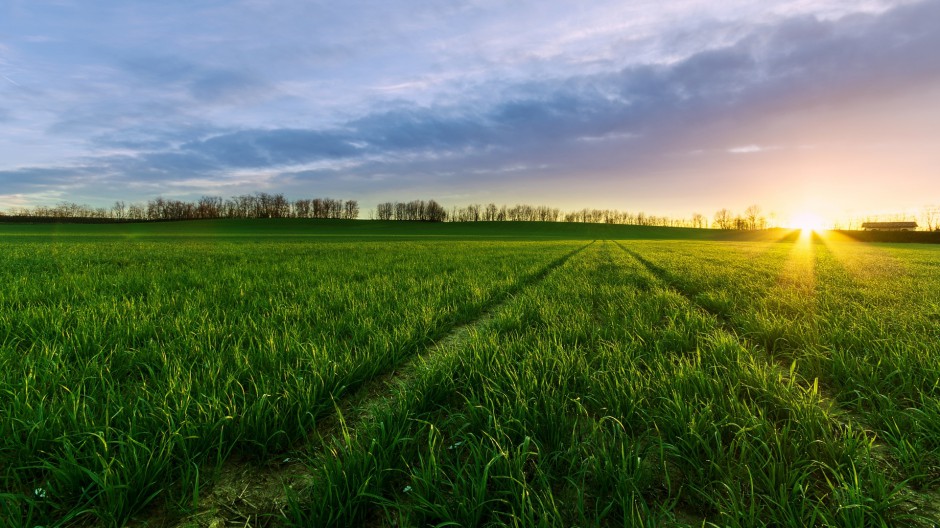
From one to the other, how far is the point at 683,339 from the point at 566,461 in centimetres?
258

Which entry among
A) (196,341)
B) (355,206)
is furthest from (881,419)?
(355,206)

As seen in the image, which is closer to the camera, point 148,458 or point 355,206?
point 148,458

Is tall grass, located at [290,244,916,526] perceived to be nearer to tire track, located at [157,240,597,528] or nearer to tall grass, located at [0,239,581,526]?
tire track, located at [157,240,597,528]

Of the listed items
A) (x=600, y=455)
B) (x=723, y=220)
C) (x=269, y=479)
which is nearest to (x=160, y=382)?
(x=269, y=479)

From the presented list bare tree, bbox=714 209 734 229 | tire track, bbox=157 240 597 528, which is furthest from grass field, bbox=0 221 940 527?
bare tree, bbox=714 209 734 229

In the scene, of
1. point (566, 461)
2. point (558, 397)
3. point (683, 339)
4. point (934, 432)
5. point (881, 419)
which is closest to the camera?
point (566, 461)

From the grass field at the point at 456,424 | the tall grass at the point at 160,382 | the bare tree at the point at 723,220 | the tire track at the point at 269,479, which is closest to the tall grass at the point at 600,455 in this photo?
the grass field at the point at 456,424

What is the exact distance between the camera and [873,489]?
1599mm

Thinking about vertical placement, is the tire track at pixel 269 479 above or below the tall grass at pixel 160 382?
below

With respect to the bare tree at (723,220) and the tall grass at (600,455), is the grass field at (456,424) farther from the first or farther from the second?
the bare tree at (723,220)

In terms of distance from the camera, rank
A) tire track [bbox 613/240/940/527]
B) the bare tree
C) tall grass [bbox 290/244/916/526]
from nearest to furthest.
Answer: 1. tall grass [bbox 290/244/916/526]
2. tire track [bbox 613/240/940/527]
3. the bare tree

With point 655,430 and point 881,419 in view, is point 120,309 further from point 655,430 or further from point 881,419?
point 881,419

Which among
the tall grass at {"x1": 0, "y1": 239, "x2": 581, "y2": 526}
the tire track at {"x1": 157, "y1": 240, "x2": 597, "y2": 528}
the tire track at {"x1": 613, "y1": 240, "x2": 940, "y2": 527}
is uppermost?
the tall grass at {"x1": 0, "y1": 239, "x2": 581, "y2": 526}

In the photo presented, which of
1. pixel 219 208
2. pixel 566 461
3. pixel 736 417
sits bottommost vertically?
pixel 566 461
